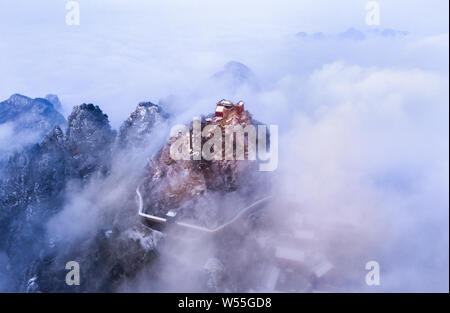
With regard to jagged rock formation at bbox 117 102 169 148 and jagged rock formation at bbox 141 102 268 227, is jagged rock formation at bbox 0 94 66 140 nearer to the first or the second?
jagged rock formation at bbox 117 102 169 148

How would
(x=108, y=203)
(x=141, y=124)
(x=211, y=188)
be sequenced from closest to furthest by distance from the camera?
1. (x=211, y=188)
2. (x=108, y=203)
3. (x=141, y=124)

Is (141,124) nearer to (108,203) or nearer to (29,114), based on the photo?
(108,203)

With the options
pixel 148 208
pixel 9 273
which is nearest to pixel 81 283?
pixel 148 208

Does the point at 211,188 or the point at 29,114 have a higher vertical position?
the point at 29,114

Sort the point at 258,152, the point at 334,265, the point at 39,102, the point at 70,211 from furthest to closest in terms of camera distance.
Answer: the point at 39,102
the point at 70,211
the point at 258,152
the point at 334,265

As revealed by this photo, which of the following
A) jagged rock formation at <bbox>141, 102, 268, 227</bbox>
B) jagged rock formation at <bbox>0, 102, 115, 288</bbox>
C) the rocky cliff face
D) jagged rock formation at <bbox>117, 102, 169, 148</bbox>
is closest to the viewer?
the rocky cliff face

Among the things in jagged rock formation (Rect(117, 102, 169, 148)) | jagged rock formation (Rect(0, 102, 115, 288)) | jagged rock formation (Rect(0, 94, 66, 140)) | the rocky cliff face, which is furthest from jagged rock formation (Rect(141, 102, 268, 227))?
jagged rock formation (Rect(0, 94, 66, 140))

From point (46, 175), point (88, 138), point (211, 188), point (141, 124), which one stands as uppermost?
point (141, 124)

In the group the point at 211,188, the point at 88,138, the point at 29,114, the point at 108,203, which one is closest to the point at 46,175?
the point at 88,138

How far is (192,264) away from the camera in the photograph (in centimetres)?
1467
